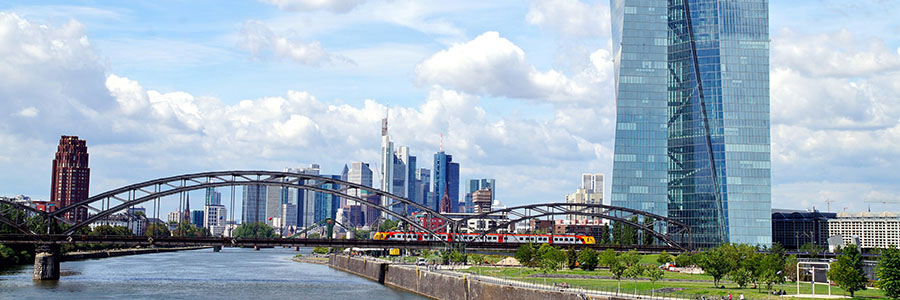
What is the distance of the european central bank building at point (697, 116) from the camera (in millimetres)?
184625

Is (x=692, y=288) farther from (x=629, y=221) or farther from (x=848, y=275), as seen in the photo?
(x=629, y=221)

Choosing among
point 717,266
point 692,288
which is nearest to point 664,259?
point 717,266

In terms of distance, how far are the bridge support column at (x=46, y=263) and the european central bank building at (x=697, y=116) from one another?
107601mm

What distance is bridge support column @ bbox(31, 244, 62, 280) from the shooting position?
5044 inches

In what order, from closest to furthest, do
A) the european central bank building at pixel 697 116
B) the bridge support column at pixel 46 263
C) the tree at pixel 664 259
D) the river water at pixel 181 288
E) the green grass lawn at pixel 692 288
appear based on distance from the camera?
the green grass lawn at pixel 692 288, the river water at pixel 181 288, the bridge support column at pixel 46 263, the tree at pixel 664 259, the european central bank building at pixel 697 116

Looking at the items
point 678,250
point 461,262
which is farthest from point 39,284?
point 678,250

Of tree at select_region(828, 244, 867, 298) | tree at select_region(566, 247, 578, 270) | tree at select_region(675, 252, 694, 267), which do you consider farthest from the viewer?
tree at select_region(675, 252, 694, 267)

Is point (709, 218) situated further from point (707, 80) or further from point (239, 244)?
point (239, 244)

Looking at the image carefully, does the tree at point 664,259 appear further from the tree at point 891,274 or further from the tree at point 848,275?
the tree at point 891,274

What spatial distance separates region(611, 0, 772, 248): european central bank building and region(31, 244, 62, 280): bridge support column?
353 feet

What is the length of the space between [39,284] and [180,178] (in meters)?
26.6

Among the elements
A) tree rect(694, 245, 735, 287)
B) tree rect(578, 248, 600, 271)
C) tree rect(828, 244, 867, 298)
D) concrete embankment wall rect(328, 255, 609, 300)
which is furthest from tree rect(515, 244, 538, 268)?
tree rect(828, 244, 867, 298)

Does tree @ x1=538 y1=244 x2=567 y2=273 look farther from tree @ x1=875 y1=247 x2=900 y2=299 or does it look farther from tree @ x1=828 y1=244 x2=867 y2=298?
tree @ x1=875 y1=247 x2=900 y2=299

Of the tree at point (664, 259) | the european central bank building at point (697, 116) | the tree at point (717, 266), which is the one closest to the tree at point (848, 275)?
the tree at point (717, 266)
